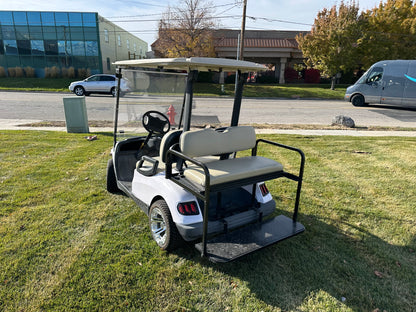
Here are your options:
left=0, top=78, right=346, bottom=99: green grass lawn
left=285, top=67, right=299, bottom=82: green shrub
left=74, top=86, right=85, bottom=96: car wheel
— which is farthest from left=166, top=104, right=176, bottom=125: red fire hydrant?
left=285, top=67, right=299, bottom=82: green shrub

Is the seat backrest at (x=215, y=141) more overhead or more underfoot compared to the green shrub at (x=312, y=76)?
more underfoot

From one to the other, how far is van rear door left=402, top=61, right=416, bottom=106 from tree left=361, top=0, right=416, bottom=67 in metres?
10.2

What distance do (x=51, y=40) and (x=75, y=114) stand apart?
1034 inches

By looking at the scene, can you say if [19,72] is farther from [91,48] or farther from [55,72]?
[91,48]

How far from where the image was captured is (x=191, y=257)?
2.89 meters

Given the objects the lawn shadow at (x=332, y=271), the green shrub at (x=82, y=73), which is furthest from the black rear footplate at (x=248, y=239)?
the green shrub at (x=82, y=73)

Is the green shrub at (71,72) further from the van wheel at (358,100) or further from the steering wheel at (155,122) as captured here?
the steering wheel at (155,122)

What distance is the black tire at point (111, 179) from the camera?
4.09 metres

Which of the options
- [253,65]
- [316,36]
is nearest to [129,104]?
[253,65]

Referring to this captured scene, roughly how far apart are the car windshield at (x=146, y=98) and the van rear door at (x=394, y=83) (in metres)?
14.5

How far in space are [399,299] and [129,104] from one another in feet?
12.1

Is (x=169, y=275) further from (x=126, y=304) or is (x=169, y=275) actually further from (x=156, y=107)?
(x=156, y=107)

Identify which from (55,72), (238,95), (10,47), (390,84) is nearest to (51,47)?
(55,72)

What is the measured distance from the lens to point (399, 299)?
242 cm
